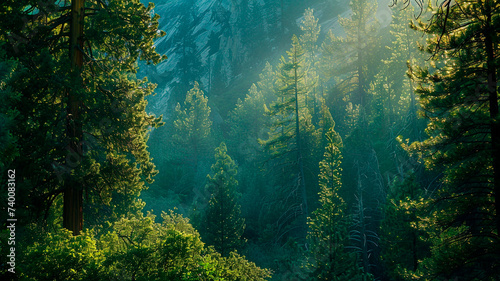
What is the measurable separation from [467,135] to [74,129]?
32.6ft

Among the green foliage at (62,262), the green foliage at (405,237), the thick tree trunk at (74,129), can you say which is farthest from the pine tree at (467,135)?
the thick tree trunk at (74,129)

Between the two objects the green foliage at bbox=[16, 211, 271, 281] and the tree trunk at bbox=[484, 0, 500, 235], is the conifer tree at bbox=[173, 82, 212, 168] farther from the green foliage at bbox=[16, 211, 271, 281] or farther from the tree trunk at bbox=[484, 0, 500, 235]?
the tree trunk at bbox=[484, 0, 500, 235]

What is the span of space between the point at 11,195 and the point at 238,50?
74.4m

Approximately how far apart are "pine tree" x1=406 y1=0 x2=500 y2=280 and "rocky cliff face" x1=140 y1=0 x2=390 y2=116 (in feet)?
201

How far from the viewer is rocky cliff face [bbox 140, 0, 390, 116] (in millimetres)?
73562

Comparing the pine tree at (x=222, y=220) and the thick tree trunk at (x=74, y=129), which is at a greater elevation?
the pine tree at (x=222, y=220)

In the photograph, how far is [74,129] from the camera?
7641 millimetres

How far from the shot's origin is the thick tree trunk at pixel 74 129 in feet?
24.8

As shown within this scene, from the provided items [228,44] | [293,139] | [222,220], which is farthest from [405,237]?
[228,44]

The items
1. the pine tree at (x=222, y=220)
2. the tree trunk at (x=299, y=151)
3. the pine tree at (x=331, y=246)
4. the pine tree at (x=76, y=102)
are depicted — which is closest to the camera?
the pine tree at (x=76, y=102)

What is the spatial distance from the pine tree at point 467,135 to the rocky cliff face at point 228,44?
61.4 metres

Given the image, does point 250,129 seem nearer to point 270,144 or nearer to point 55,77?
point 270,144

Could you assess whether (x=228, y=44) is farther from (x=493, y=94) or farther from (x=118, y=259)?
(x=118, y=259)

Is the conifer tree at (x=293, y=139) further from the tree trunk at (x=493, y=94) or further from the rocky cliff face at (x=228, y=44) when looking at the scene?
the rocky cliff face at (x=228, y=44)
